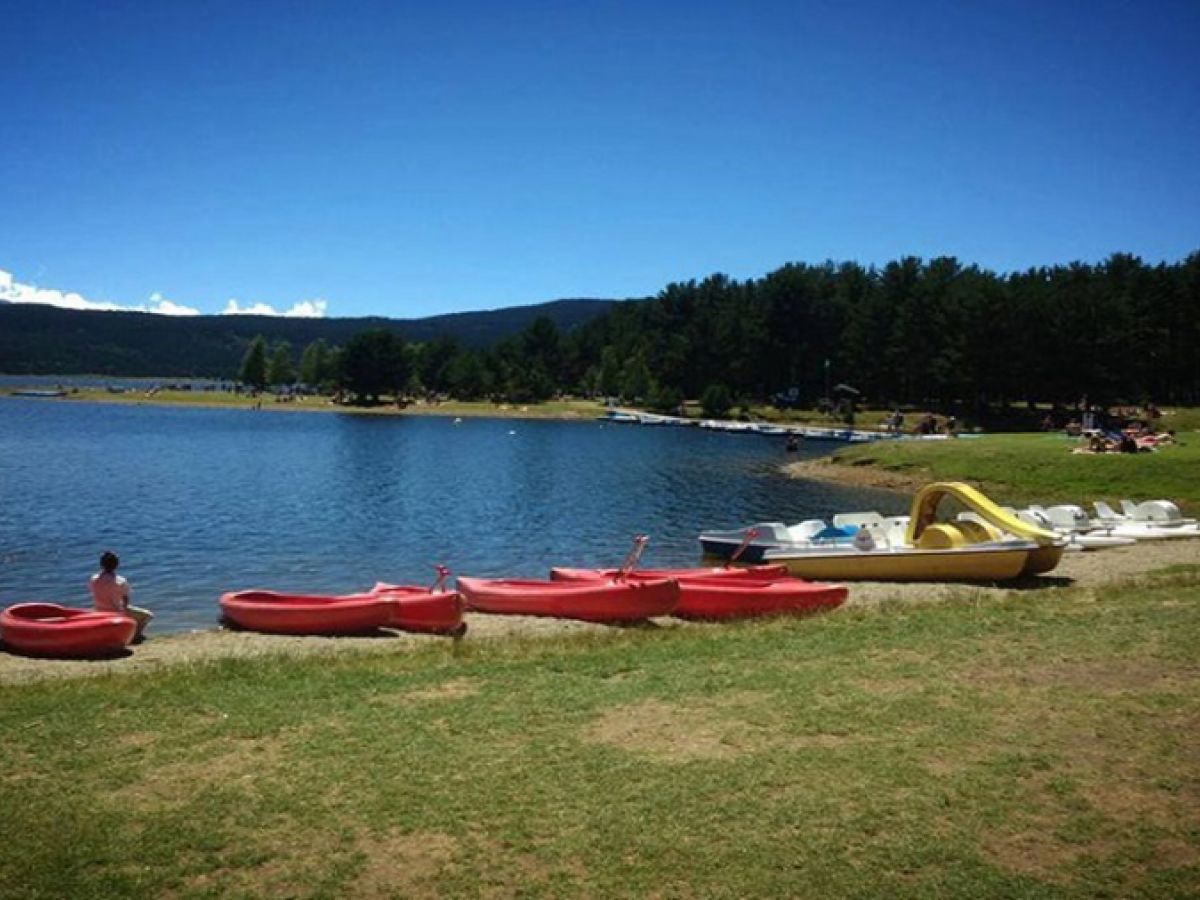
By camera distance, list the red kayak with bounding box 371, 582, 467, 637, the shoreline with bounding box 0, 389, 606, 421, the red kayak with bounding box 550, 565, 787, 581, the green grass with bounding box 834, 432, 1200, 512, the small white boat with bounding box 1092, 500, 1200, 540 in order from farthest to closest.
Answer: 1. the shoreline with bounding box 0, 389, 606, 421
2. the green grass with bounding box 834, 432, 1200, 512
3. the small white boat with bounding box 1092, 500, 1200, 540
4. the red kayak with bounding box 550, 565, 787, 581
5. the red kayak with bounding box 371, 582, 467, 637

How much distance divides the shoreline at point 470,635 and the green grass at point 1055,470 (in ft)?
56.8

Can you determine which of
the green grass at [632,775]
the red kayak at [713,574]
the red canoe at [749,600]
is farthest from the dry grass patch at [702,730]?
the red kayak at [713,574]

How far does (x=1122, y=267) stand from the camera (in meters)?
114

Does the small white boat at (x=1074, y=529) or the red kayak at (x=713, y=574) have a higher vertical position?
the small white boat at (x=1074, y=529)

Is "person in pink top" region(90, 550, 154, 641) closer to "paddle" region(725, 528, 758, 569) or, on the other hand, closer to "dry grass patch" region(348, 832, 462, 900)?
"dry grass patch" region(348, 832, 462, 900)

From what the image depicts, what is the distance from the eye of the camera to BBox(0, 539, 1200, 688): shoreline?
16.5 metres

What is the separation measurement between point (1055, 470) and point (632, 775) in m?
43.3

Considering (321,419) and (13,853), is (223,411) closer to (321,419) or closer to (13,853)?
(321,419)

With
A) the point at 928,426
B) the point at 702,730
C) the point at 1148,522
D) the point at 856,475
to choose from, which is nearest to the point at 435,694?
the point at 702,730

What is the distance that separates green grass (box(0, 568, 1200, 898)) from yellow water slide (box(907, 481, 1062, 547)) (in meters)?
8.39

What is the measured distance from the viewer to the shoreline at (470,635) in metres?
16.5

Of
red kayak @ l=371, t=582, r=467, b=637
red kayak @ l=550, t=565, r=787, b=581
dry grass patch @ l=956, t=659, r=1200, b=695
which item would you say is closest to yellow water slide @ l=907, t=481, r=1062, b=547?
red kayak @ l=550, t=565, r=787, b=581

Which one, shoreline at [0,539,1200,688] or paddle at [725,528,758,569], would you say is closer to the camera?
shoreline at [0,539,1200,688]

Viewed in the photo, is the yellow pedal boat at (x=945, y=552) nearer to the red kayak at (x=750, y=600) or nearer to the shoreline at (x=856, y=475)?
the red kayak at (x=750, y=600)
